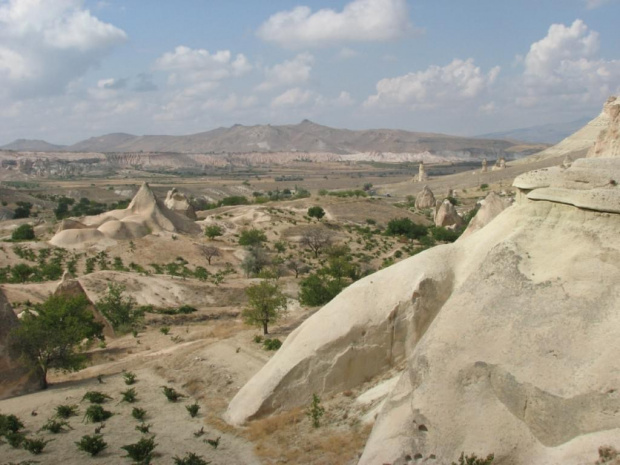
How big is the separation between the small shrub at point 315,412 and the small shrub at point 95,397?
248 inches

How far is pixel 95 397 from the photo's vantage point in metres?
15.4

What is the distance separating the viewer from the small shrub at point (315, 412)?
11727mm

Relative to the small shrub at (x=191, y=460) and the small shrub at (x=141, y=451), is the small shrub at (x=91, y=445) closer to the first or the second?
the small shrub at (x=141, y=451)

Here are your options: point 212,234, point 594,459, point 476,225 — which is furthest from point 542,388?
point 212,234

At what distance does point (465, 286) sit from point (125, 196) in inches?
4183

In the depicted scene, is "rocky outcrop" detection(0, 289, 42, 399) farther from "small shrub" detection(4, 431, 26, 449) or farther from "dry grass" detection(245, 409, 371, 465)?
"dry grass" detection(245, 409, 371, 465)

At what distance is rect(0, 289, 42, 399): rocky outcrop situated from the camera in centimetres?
1627

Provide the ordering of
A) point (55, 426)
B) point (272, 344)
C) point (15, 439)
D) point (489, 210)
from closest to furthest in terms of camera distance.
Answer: point (15, 439) → point (55, 426) → point (272, 344) → point (489, 210)

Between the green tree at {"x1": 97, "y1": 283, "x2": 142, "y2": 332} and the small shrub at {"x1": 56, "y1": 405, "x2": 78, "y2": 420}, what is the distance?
376 inches

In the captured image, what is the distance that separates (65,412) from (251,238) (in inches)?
1212

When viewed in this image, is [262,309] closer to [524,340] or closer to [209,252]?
[524,340]

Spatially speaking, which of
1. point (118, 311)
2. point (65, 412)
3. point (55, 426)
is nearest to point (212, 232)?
point (118, 311)

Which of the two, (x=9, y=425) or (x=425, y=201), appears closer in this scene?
(x=9, y=425)

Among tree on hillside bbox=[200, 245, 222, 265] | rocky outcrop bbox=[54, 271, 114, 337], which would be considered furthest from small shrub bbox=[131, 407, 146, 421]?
tree on hillside bbox=[200, 245, 222, 265]
